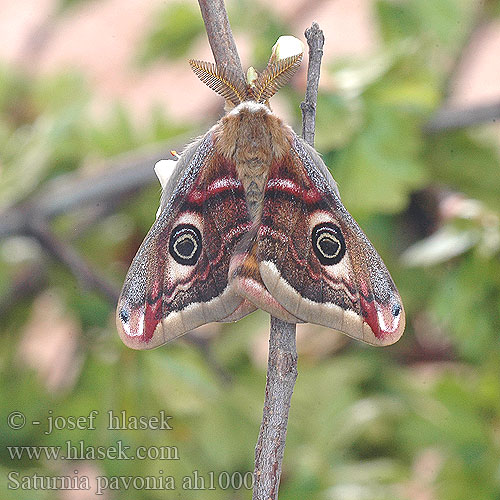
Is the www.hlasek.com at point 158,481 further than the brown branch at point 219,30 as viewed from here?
Yes

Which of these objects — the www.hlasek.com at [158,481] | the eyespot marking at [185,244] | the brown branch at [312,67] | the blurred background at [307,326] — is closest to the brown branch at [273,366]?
the brown branch at [312,67]

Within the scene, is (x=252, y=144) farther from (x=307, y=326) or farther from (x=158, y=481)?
(x=307, y=326)

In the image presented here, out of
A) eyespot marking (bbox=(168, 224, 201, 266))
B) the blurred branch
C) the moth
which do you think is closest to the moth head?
the moth

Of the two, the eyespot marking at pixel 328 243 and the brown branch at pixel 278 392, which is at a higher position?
the eyespot marking at pixel 328 243

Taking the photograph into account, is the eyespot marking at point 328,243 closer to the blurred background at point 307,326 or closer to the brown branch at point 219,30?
the brown branch at point 219,30

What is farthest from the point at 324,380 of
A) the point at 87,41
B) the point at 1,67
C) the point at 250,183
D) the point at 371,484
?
the point at 87,41

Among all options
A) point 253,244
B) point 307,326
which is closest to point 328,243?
point 253,244

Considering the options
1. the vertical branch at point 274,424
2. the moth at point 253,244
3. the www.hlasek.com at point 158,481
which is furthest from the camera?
the www.hlasek.com at point 158,481

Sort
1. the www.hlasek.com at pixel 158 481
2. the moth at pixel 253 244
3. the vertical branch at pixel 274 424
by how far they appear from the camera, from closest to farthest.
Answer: the vertical branch at pixel 274 424 < the moth at pixel 253 244 < the www.hlasek.com at pixel 158 481
